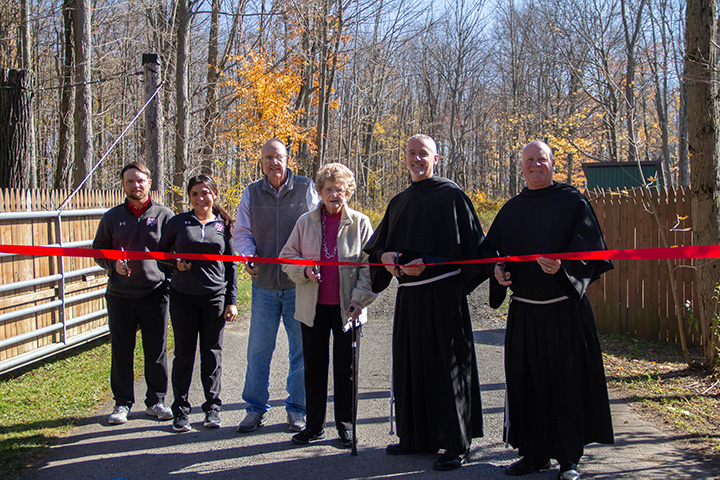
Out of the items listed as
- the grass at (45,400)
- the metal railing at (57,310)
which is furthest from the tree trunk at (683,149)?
the grass at (45,400)

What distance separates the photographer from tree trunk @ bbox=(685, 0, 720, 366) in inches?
230

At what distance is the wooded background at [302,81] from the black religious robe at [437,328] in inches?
178

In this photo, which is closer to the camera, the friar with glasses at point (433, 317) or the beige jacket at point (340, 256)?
the friar with glasses at point (433, 317)

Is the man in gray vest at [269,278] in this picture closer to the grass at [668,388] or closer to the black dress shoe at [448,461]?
the black dress shoe at [448,461]

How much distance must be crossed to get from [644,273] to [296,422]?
18.1 feet

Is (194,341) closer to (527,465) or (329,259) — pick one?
(329,259)

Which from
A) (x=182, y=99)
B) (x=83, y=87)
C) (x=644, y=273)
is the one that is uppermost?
(x=182, y=99)

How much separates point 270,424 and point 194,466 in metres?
0.91

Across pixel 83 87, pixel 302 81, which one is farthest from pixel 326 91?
pixel 83 87

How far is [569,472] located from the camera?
12.1 feet

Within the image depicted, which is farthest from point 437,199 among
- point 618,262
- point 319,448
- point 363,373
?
point 618,262

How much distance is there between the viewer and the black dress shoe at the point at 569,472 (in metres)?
3.66

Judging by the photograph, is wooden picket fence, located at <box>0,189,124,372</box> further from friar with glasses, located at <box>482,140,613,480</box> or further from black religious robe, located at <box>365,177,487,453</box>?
friar with glasses, located at <box>482,140,613,480</box>

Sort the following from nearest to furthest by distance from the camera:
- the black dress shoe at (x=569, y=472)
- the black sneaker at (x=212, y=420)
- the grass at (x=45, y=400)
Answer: the black dress shoe at (x=569, y=472) → the grass at (x=45, y=400) → the black sneaker at (x=212, y=420)
